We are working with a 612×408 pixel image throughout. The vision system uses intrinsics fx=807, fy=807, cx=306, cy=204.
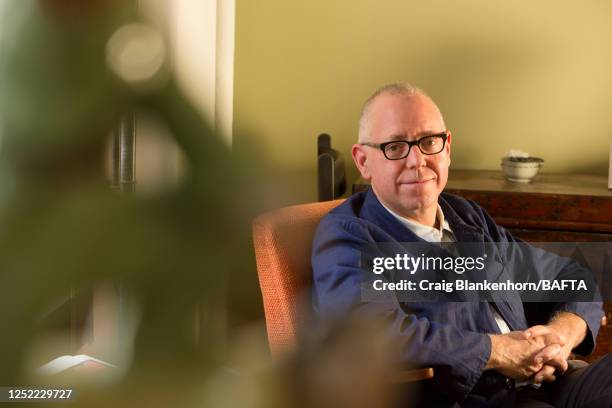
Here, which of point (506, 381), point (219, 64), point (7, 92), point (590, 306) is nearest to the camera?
point (7, 92)

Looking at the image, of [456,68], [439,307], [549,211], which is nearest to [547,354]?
[439,307]

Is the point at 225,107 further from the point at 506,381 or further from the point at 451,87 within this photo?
the point at 451,87

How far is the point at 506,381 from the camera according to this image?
1803mm

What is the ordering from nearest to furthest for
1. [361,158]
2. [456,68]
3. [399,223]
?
1. [399,223]
2. [361,158]
3. [456,68]

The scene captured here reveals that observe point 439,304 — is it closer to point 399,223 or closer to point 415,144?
point 399,223

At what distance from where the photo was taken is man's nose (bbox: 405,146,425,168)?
76.0 inches

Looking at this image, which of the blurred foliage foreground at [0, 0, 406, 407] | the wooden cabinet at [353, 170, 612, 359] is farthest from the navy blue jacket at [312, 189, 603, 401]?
the blurred foliage foreground at [0, 0, 406, 407]

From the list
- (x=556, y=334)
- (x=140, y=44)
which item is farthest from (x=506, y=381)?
(x=140, y=44)

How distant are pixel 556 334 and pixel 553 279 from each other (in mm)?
216

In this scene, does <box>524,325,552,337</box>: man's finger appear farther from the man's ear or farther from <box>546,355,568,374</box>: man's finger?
the man's ear

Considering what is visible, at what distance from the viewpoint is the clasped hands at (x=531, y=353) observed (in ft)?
5.77

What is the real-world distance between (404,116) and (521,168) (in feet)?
3.11

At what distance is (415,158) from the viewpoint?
193cm

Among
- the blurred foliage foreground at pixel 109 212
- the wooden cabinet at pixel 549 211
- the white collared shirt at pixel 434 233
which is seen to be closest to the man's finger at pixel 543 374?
the white collared shirt at pixel 434 233
